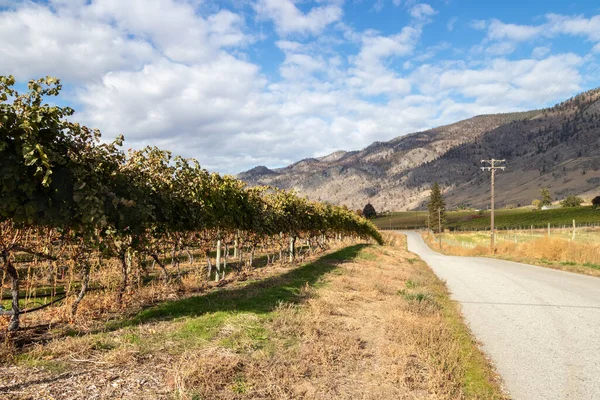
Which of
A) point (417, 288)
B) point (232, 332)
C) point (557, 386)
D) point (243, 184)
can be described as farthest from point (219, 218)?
point (557, 386)

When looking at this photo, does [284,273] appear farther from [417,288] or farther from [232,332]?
[232,332]

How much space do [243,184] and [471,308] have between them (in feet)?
29.6

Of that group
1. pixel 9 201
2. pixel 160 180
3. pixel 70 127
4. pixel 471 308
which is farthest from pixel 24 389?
pixel 471 308

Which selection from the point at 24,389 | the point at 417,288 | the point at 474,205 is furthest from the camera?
the point at 474,205

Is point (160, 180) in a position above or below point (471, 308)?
above

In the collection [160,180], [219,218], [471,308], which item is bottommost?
[471,308]

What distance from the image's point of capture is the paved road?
17.1ft

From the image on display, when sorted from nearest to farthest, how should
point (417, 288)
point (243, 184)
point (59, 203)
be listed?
point (59, 203)
point (417, 288)
point (243, 184)

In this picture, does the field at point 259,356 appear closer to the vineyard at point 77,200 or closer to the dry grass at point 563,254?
the vineyard at point 77,200

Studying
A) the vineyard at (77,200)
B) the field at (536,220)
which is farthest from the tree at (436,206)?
the vineyard at (77,200)

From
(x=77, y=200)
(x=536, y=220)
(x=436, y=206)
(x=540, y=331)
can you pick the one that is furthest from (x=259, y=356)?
(x=536, y=220)

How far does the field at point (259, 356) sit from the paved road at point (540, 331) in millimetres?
456

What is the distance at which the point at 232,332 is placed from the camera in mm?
6699

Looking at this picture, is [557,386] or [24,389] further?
[557,386]
